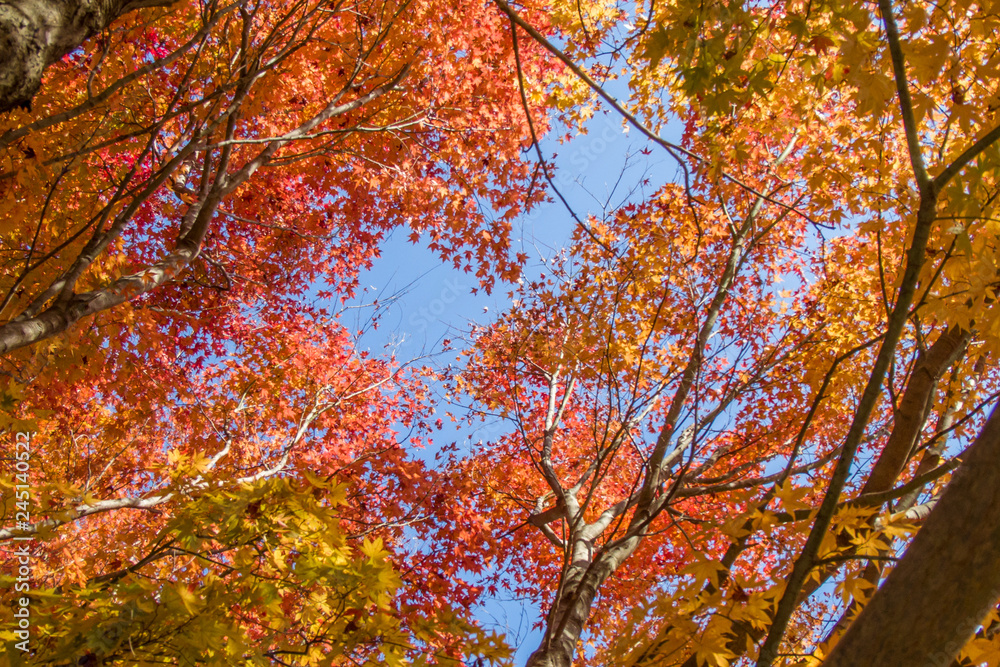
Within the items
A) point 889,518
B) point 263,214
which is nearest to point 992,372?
point 889,518

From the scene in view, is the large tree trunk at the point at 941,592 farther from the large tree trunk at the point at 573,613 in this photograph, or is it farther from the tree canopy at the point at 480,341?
the large tree trunk at the point at 573,613

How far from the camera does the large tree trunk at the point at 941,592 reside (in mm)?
1020

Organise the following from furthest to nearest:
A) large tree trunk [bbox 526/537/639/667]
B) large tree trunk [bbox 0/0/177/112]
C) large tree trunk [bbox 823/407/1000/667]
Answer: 1. large tree trunk [bbox 526/537/639/667]
2. large tree trunk [bbox 0/0/177/112]
3. large tree trunk [bbox 823/407/1000/667]

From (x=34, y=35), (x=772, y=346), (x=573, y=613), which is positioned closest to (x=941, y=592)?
(x=573, y=613)

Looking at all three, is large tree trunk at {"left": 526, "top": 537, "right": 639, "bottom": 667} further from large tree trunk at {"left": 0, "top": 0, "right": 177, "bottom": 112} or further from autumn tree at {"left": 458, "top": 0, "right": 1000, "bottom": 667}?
large tree trunk at {"left": 0, "top": 0, "right": 177, "bottom": 112}

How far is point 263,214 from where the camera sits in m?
7.82

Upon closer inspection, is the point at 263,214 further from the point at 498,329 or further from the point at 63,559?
the point at 63,559

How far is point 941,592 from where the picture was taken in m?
1.03

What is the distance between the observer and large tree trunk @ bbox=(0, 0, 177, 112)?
167 cm

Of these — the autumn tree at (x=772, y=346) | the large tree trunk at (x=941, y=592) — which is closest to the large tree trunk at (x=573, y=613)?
the autumn tree at (x=772, y=346)

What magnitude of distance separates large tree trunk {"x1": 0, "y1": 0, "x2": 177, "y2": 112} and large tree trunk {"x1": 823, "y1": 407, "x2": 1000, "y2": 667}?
2.77 metres

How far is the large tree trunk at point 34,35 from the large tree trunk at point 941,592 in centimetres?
277

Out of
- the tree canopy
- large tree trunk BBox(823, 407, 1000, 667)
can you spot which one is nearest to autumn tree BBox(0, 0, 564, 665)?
the tree canopy

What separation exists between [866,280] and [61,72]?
8.54m
